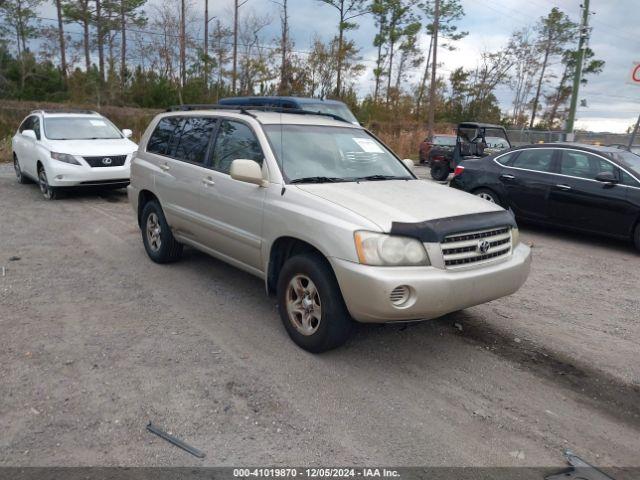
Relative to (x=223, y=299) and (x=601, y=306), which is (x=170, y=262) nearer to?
(x=223, y=299)

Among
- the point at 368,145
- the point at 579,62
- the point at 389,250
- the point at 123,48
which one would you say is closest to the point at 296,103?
the point at 368,145

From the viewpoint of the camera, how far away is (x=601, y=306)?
17.5 ft

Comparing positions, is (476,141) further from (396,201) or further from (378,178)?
(396,201)

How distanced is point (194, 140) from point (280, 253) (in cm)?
187

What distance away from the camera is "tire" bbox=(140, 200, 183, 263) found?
5844mm

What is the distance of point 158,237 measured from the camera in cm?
603

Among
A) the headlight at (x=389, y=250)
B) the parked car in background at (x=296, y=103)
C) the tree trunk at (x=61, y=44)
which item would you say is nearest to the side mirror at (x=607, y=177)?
the parked car in background at (x=296, y=103)

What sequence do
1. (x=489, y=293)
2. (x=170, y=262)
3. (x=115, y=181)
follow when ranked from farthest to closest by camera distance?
(x=115, y=181) < (x=170, y=262) < (x=489, y=293)

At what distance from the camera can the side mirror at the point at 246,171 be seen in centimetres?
410

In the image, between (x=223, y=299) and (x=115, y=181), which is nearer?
(x=223, y=299)

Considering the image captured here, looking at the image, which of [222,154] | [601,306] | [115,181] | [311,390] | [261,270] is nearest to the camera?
[311,390]

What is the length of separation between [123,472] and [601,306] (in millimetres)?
4785

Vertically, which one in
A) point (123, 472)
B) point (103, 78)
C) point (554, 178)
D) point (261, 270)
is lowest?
point (123, 472)

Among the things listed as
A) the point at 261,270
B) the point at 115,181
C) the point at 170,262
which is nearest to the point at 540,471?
the point at 261,270
